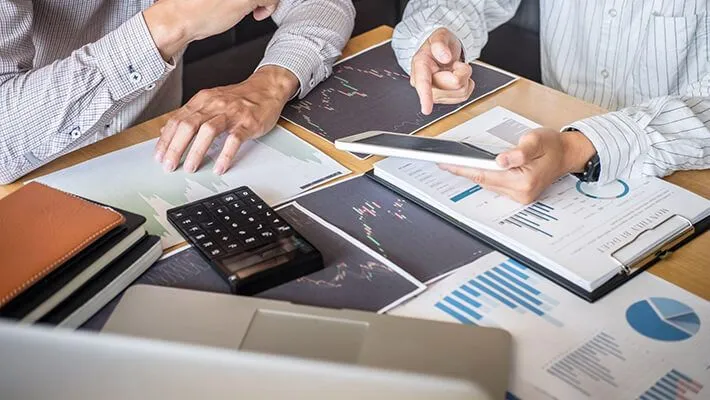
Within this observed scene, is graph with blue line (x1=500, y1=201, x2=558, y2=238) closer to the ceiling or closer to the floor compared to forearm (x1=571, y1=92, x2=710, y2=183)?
closer to the floor

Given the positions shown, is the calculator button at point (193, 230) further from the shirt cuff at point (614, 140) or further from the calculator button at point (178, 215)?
the shirt cuff at point (614, 140)

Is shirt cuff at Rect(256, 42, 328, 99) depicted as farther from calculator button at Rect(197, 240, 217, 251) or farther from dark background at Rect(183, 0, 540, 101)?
dark background at Rect(183, 0, 540, 101)

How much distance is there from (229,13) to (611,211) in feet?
1.89

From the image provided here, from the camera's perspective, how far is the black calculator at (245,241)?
0.76 metres

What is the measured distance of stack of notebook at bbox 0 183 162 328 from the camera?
69 centimetres

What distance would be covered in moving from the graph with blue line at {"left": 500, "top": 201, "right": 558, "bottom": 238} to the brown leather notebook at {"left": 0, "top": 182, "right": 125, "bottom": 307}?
1.40 feet

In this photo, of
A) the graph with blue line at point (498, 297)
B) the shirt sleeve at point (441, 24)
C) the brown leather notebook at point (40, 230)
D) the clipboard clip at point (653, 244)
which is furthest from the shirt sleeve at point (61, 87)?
the clipboard clip at point (653, 244)

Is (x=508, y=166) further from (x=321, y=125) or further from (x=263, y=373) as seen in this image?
(x=263, y=373)

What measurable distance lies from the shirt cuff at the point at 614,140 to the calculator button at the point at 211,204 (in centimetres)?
46

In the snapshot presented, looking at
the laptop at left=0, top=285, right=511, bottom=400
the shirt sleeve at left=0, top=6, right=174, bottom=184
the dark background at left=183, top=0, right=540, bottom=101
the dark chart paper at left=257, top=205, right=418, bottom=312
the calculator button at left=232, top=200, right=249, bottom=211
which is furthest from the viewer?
the dark background at left=183, top=0, right=540, bottom=101

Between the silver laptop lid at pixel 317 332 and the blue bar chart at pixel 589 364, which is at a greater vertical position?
the silver laptop lid at pixel 317 332

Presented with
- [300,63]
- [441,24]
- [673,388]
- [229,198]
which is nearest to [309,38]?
[300,63]

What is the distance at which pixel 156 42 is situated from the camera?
101cm

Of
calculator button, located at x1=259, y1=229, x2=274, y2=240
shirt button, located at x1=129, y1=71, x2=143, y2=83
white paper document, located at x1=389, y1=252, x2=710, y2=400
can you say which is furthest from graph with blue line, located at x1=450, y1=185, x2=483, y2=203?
shirt button, located at x1=129, y1=71, x2=143, y2=83
